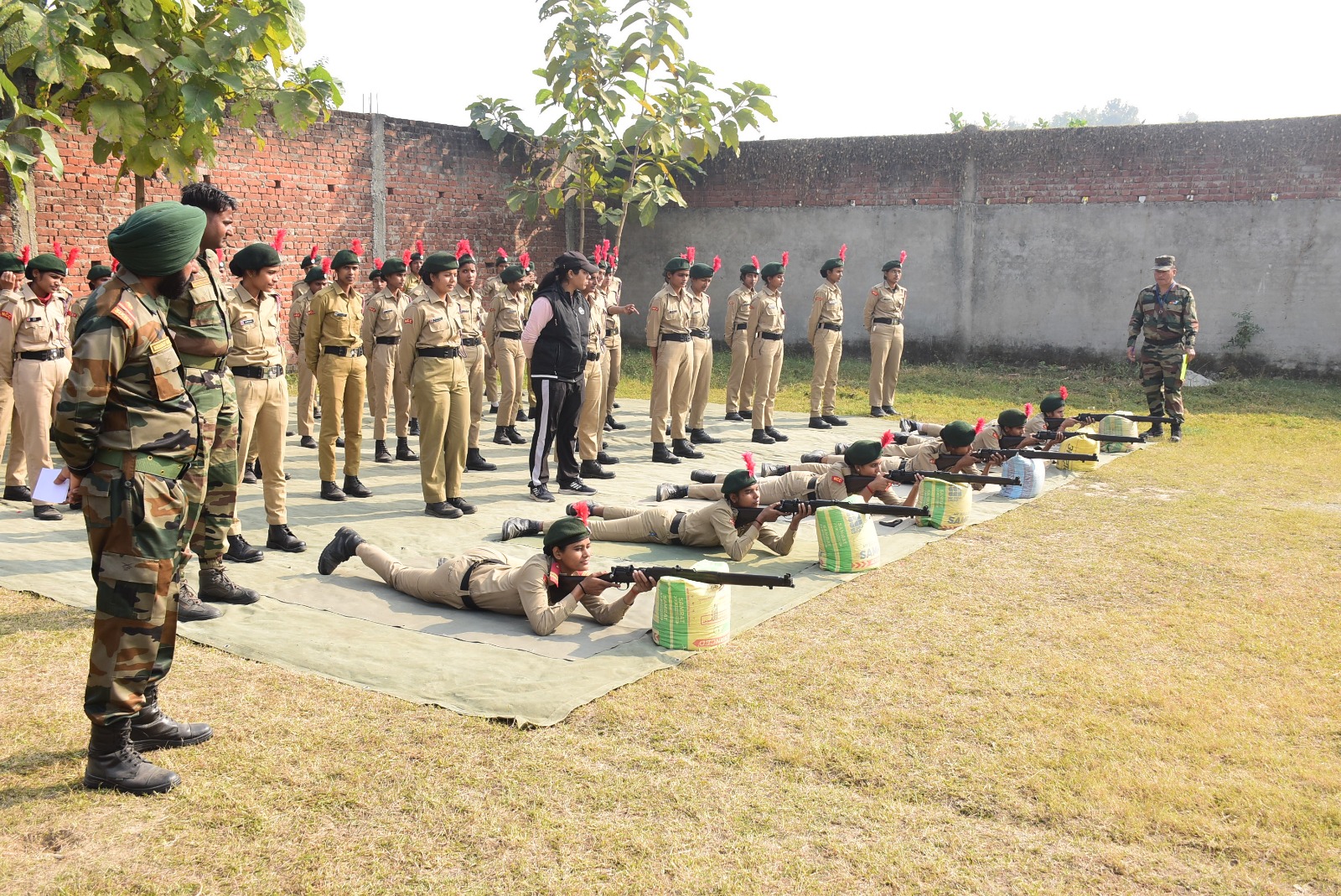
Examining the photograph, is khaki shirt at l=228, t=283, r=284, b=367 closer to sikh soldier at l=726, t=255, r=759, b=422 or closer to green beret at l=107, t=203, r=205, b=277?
green beret at l=107, t=203, r=205, b=277

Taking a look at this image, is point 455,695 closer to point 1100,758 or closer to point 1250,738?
point 1100,758

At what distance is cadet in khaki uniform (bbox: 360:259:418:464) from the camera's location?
9.72 m

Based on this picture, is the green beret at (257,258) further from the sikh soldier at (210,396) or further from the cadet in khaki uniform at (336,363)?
the cadet in khaki uniform at (336,363)

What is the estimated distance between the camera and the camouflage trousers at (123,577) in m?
3.39

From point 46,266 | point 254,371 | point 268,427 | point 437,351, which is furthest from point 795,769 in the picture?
point 46,266

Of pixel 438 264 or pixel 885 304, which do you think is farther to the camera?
pixel 885 304

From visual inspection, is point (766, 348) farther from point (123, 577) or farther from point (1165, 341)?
point (123, 577)

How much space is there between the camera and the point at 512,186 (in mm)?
16766

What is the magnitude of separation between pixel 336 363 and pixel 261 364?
1.70 meters

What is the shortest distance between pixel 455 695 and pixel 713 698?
40.8 inches

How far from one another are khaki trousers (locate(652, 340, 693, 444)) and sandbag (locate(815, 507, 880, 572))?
156 inches

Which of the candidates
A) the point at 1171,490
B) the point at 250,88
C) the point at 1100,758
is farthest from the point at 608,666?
the point at 1171,490

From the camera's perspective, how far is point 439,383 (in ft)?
23.9

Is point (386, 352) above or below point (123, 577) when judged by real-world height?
above
